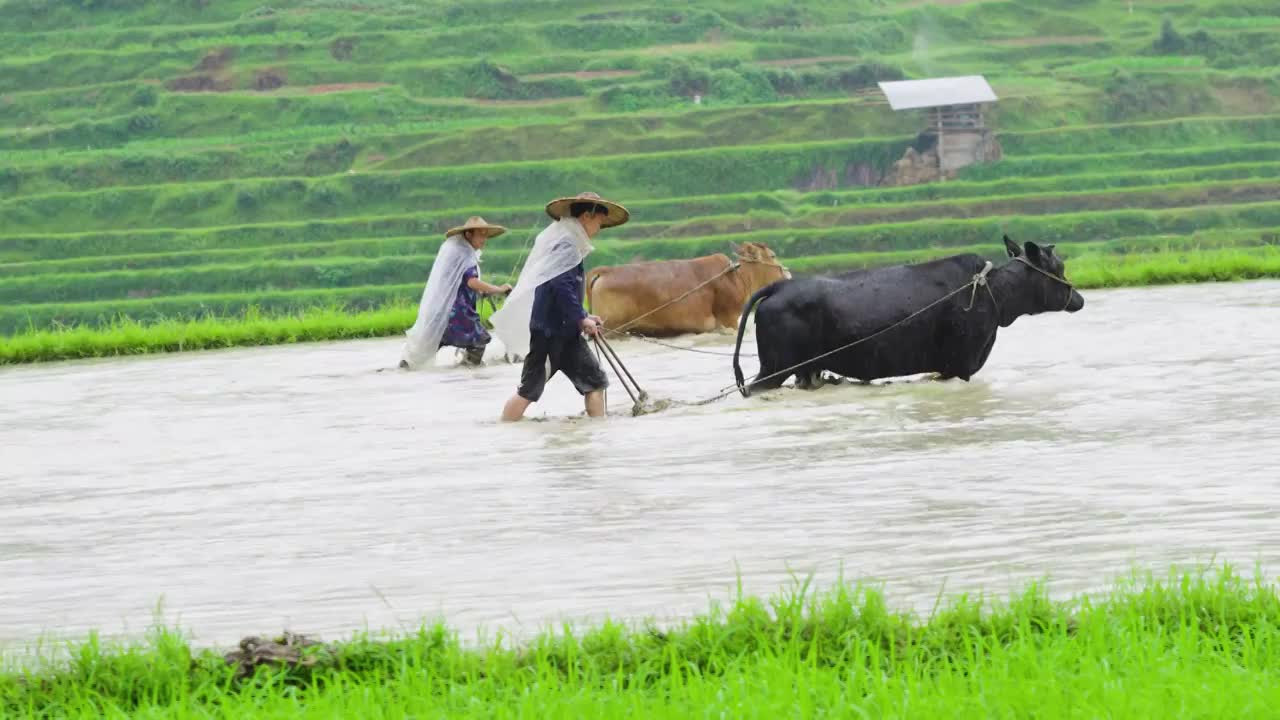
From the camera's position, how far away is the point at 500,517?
592 centimetres

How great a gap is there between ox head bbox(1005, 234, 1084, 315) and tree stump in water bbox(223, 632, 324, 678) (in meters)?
5.93

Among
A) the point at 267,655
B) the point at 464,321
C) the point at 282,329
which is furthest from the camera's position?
the point at 282,329

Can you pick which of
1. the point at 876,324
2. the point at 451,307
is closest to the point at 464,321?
the point at 451,307

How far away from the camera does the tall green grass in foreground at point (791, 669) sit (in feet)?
11.2

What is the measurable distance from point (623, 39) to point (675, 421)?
42.2 m

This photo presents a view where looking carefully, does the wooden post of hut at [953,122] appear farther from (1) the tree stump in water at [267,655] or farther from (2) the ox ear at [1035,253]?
(1) the tree stump in water at [267,655]

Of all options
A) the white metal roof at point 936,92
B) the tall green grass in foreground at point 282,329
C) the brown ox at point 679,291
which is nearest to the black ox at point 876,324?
the brown ox at point 679,291

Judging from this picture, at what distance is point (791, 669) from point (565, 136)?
36718 millimetres

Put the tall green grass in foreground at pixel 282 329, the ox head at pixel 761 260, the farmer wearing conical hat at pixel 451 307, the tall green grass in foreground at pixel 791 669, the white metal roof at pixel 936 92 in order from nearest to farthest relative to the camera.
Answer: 1. the tall green grass in foreground at pixel 791 669
2. the farmer wearing conical hat at pixel 451 307
3. the ox head at pixel 761 260
4. the tall green grass in foreground at pixel 282 329
5. the white metal roof at pixel 936 92

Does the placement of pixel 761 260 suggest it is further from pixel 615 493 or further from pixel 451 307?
pixel 615 493

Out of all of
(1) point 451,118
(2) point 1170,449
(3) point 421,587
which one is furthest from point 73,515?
(1) point 451,118

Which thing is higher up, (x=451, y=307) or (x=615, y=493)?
(x=451, y=307)

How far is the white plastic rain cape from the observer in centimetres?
1131

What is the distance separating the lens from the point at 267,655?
3.91m
